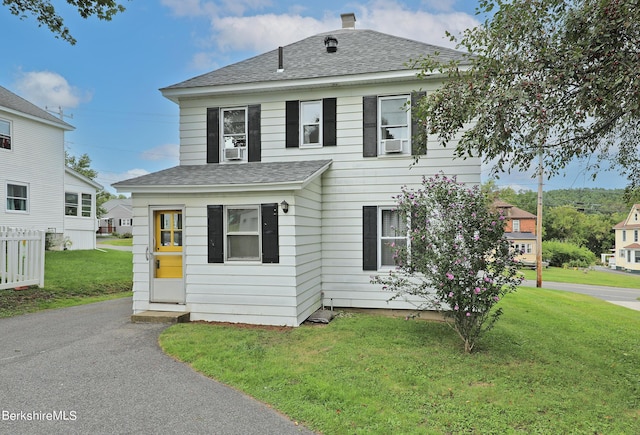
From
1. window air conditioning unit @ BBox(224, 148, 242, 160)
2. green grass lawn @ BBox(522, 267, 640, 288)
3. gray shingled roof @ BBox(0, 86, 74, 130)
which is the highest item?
gray shingled roof @ BBox(0, 86, 74, 130)

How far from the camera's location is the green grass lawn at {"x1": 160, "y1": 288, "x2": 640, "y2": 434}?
3.67 m

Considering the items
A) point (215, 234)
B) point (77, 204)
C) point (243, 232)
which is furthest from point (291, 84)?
point (77, 204)

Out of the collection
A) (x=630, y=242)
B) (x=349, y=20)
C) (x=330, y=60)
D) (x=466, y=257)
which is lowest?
(x=630, y=242)

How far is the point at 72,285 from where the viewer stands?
11172mm

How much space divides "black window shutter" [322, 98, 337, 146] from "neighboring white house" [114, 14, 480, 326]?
0.02 m

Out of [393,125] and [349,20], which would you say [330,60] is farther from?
[349,20]

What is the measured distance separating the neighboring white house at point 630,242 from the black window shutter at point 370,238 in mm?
51870

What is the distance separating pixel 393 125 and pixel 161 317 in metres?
6.29

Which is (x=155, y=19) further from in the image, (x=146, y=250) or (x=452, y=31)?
(x=452, y=31)

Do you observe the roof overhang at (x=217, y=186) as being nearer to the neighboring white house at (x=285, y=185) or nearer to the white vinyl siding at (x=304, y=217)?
the neighboring white house at (x=285, y=185)

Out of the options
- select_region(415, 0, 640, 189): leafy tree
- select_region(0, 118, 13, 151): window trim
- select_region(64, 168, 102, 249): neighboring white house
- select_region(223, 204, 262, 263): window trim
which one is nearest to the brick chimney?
select_region(415, 0, 640, 189): leafy tree

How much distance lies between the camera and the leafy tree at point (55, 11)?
7.93 m

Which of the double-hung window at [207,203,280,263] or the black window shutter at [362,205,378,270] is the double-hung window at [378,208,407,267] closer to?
the black window shutter at [362,205,378,270]

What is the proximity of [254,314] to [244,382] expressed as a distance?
9.08ft
